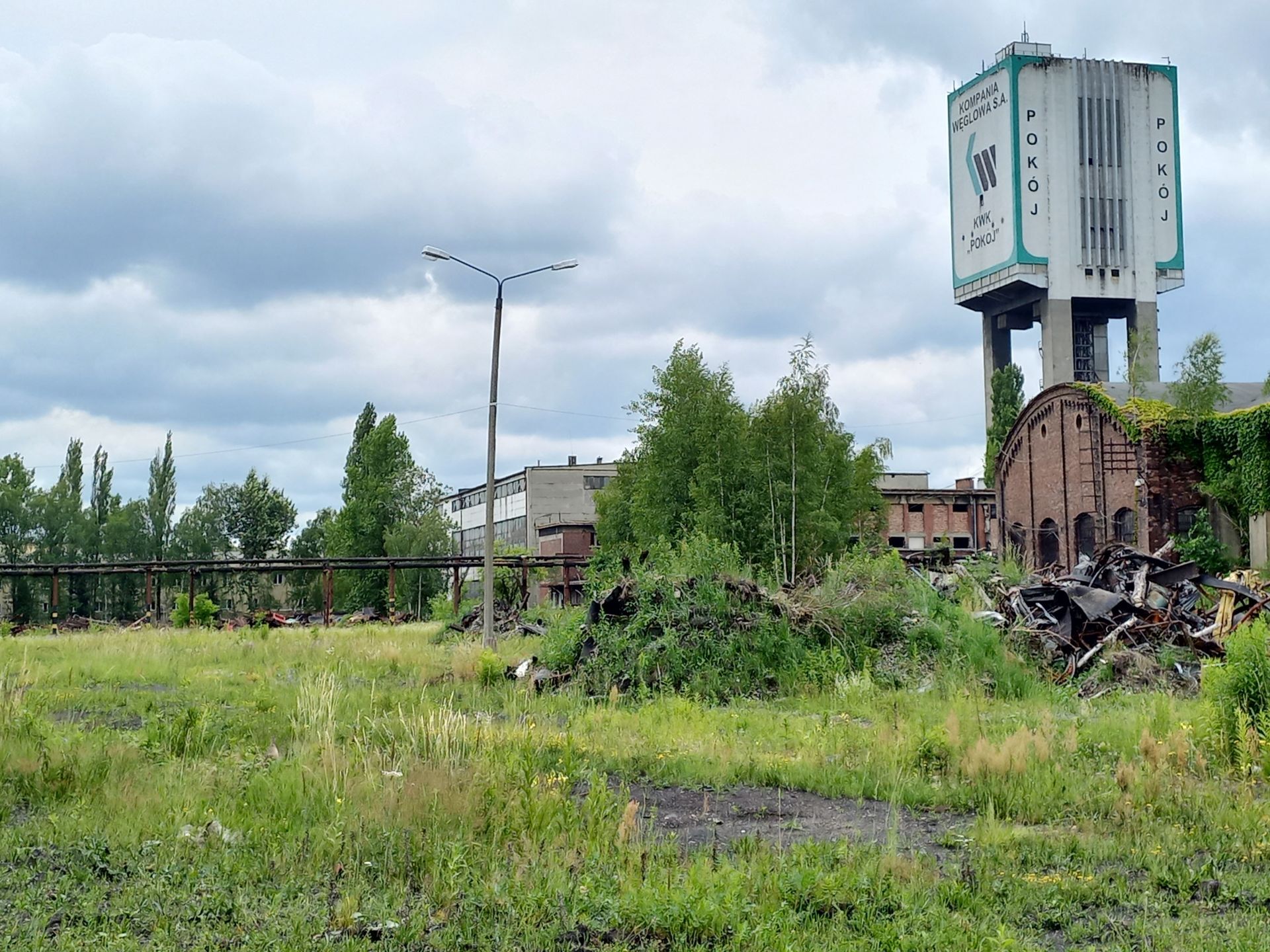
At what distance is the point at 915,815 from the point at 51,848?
5.68 metres

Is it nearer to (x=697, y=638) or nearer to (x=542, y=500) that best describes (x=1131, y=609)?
(x=697, y=638)

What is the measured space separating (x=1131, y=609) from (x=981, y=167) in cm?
7607

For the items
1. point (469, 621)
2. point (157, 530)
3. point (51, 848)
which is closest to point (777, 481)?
point (469, 621)

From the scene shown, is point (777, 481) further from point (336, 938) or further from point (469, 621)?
point (336, 938)

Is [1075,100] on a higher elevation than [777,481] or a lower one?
higher

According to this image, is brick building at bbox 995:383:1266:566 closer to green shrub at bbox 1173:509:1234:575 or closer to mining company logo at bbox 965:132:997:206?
green shrub at bbox 1173:509:1234:575

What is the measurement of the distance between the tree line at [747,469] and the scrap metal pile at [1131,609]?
14.9m

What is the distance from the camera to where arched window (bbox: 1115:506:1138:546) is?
41.5 meters

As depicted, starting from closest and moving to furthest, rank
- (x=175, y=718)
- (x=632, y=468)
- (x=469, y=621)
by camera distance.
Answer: (x=175, y=718) → (x=469, y=621) → (x=632, y=468)

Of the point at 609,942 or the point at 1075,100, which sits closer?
the point at 609,942

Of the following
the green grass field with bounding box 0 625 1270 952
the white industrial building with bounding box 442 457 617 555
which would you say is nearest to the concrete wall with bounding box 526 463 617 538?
the white industrial building with bounding box 442 457 617 555

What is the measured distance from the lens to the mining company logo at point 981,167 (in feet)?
277

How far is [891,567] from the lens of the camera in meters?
18.0

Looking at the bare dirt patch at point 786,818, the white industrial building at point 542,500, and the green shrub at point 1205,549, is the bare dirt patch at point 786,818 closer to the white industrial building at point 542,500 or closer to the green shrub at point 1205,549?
the green shrub at point 1205,549
